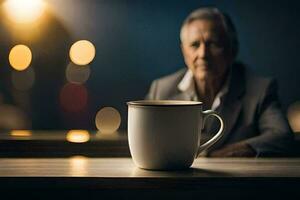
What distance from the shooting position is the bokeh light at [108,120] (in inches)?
38.7

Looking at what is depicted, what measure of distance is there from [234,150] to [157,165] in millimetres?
361

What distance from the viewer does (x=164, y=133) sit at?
0.62 metres

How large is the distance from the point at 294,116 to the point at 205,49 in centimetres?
23

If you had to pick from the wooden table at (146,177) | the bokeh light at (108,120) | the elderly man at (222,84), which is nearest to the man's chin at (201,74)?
the elderly man at (222,84)

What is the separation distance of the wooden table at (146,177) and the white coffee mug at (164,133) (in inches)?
0.7

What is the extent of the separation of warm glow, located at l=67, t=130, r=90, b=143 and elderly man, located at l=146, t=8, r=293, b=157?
0.50ft

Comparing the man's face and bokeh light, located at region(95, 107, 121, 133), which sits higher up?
the man's face

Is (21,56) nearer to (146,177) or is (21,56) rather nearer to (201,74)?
(201,74)

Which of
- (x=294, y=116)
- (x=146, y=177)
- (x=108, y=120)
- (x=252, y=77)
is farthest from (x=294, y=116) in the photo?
(x=146, y=177)

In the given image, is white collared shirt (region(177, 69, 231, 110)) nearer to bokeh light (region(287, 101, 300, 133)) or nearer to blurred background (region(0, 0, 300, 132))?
blurred background (region(0, 0, 300, 132))
